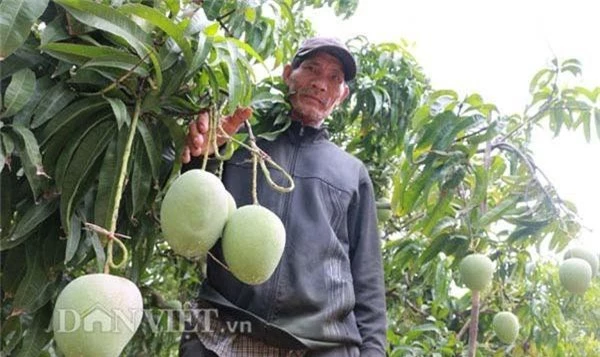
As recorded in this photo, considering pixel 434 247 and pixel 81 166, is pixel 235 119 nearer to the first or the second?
pixel 81 166

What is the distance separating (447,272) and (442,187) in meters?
0.74

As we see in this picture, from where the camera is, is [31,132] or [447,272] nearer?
[31,132]

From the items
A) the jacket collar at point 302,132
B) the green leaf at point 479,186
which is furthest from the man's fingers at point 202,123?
the green leaf at point 479,186

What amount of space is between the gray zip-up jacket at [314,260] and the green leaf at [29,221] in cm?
39

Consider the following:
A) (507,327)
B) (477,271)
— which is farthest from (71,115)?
(507,327)

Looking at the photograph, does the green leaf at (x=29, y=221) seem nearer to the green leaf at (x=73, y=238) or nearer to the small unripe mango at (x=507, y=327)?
the green leaf at (x=73, y=238)

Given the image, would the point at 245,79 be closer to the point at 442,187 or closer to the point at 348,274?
the point at 348,274

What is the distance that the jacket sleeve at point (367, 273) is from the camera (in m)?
1.57

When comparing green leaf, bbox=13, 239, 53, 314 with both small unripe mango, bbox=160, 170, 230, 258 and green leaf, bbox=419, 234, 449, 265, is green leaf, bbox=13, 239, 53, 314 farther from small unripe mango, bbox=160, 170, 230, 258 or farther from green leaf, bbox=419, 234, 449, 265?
green leaf, bbox=419, 234, 449, 265

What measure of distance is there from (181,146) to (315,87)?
56 centimetres

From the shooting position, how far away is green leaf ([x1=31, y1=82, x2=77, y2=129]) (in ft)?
3.58

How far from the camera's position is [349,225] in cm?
167

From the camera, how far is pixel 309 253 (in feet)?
4.96

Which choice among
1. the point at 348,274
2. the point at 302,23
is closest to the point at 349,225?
the point at 348,274
